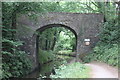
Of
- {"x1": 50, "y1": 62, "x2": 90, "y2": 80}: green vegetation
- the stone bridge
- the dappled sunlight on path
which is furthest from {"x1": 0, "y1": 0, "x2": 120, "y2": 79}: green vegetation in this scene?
the stone bridge

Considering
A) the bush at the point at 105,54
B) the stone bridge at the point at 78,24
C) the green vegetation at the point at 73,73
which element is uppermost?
the stone bridge at the point at 78,24

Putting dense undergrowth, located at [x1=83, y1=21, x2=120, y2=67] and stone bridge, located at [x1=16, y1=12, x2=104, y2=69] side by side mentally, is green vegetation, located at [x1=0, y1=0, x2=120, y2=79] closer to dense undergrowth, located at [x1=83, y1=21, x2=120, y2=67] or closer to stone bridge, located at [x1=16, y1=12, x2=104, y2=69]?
dense undergrowth, located at [x1=83, y1=21, x2=120, y2=67]

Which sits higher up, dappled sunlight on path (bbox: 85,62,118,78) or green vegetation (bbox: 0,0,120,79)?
green vegetation (bbox: 0,0,120,79)

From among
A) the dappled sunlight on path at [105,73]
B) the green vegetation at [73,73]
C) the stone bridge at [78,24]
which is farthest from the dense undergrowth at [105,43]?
the green vegetation at [73,73]

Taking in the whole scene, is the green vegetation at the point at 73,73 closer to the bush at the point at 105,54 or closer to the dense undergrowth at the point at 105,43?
the bush at the point at 105,54

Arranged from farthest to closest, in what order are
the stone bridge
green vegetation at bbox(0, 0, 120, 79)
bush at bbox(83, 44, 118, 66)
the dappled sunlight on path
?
the stone bridge, bush at bbox(83, 44, 118, 66), green vegetation at bbox(0, 0, 120, 79), the dappled sunlight on path

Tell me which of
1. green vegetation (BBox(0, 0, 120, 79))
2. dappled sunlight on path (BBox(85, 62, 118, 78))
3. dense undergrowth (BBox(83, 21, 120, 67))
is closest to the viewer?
dappled sunlight on path (BBox(85, 62, 118, 78))

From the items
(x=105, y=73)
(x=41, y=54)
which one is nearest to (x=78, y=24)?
(x=41, y=54)

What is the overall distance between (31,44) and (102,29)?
495 centimetres

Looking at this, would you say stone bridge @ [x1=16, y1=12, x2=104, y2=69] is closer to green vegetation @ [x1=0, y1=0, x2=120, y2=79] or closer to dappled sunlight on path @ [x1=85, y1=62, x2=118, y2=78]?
green vegetation @ [x1=0, y1=0, x2=120, y2=79]

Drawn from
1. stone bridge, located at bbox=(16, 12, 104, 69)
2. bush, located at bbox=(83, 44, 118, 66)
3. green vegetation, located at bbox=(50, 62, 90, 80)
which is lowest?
green vegetation, located at bbox=(50, 62, 90, 80)

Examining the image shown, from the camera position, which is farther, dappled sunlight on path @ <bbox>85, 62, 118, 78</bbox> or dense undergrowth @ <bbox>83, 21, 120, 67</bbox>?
dense undergrowth @ <bbox>83, 21, 120, 67</bbox>

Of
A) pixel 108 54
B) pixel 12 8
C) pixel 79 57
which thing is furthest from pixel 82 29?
pixel 12 8

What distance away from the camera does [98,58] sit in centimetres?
922
